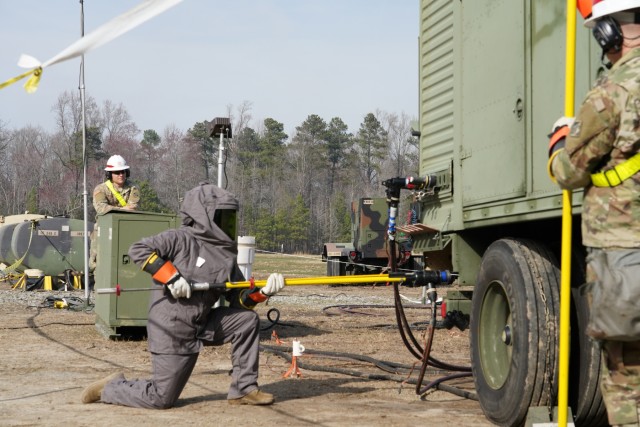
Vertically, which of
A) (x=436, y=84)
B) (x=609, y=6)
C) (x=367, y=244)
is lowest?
(x=367, y=244)

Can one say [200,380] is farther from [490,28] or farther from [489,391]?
[490,28]

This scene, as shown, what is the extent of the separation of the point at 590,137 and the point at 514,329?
1732mm

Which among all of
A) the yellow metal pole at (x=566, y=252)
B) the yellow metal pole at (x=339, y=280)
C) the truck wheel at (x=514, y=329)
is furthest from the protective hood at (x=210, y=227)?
the yellow metal pole at (x=566, y=252)

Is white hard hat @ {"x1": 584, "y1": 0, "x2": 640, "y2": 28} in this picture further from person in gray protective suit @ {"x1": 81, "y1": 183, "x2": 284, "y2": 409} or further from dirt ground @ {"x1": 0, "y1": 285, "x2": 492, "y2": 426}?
person in gray protective suit @ {"x1": 81, "y1": 183, "x2": 284, "y2": 409}

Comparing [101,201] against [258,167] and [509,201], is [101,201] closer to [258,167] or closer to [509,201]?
[509,201]

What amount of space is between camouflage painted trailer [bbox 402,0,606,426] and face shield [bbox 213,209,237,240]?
4.70 ft

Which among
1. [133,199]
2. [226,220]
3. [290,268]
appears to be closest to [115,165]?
[133,199]

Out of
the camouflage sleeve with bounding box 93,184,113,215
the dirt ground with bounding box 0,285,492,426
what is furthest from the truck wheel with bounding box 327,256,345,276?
the camouflage sleeve with bounding box 93,184,113,215

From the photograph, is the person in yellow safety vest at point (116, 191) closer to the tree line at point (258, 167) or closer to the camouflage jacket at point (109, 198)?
the camouflage jacket at point (109, 198)

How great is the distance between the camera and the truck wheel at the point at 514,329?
4922 mm

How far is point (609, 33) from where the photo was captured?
12.1 ft

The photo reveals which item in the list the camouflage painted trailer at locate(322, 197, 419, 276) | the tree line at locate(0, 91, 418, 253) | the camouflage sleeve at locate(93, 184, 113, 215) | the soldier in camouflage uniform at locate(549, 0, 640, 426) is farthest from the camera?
the tree line at locate(0, 91, 418, 253)

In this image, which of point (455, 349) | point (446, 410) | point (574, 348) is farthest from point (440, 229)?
point (455, 349)

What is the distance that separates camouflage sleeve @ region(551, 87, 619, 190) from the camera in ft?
11.9
